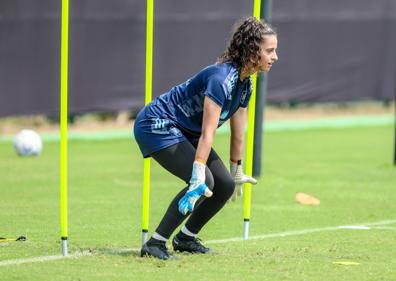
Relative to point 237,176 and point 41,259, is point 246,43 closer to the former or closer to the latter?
point 237,176

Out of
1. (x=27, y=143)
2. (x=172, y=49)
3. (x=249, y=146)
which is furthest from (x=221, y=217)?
(x=172, y=49)

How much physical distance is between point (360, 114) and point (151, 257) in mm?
15715

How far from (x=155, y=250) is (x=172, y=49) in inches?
354

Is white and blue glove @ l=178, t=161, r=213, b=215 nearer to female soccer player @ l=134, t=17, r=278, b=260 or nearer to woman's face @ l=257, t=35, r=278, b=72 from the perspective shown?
female soccer player @ l=134, t=17, r=278, b=260

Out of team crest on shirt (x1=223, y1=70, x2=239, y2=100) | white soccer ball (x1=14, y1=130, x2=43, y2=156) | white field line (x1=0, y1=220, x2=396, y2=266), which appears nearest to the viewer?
team crest on shirt (x1=223, y1=70, x2=239, y2=100)

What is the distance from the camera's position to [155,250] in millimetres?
7211

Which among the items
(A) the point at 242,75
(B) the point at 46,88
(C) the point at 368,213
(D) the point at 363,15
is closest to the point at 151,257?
(A) the point at 242,75

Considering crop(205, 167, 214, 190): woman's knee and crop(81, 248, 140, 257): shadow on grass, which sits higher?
crop(205, 167, 214, 190): woman's knee

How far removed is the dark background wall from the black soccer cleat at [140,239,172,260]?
758 cm

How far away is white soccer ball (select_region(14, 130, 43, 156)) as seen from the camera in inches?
567

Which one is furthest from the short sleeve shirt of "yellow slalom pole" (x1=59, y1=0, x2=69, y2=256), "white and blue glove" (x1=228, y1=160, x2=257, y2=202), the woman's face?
"yellow slalom pole" (x1=59, y1=0, x2=69, y2=256)

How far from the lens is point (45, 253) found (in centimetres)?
753

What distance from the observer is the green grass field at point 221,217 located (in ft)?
22.7

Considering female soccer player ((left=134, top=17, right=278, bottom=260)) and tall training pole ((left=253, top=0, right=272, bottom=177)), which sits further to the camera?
tall training pole ((left=253, top=0, right=272, bottom=177))
